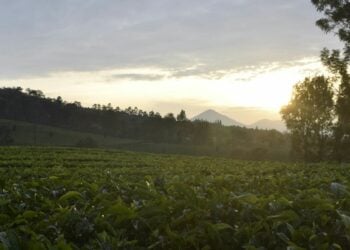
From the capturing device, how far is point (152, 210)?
321cm

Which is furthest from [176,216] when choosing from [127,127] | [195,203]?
[127,127]

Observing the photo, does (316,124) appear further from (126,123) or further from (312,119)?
(126,123)

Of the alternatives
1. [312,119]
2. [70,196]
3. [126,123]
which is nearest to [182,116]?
[126,123]

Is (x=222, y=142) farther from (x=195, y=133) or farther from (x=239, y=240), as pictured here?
(x=239, y=240)

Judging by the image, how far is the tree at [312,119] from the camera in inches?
2677

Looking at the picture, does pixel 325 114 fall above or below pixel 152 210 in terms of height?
above

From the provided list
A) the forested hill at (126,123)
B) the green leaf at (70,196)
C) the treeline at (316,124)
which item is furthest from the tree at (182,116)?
the green leaf at (70,196)

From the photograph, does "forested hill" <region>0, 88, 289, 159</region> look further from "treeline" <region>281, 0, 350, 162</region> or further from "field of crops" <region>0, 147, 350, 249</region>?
"field of crops" <region>0, 147, 350, 249</region>

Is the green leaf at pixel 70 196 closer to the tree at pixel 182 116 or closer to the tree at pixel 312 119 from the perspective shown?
the tree at pixel 312 119

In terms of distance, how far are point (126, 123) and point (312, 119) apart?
10165 cm

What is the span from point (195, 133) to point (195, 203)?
5523 inches

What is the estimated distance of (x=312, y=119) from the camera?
6831cm

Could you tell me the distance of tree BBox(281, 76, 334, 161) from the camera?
68.0 m

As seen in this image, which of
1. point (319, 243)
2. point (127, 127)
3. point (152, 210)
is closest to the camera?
point (319, 243)
